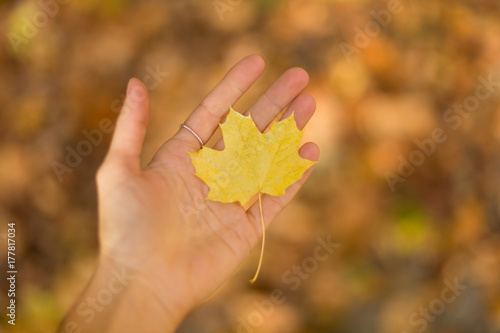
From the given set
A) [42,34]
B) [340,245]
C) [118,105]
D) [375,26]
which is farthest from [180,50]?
[340,245]

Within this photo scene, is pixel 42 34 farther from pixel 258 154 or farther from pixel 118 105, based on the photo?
pixel 258 154

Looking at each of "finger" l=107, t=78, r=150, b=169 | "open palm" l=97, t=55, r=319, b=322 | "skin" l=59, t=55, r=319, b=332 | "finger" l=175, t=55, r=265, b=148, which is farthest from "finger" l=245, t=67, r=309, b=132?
"finger" l=107, t=78, r=150, b=169

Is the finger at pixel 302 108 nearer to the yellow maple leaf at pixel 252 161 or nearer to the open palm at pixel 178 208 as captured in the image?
the open palm at pixel 178 208

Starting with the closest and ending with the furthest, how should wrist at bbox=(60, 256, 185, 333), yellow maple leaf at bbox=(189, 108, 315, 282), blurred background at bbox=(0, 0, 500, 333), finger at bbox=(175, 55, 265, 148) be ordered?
wrist at bbox=(60, 256, 185, 333) → yellow maple leaf at bbox=(189, 108, 315, 282) → finger at bbox=(175, 55, 265, 148) → blurred background at bbox=(0, 0, 500, 333)

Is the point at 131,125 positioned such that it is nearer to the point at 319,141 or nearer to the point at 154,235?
the point at 154,235

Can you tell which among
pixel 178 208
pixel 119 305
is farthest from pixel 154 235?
pixel 119 305

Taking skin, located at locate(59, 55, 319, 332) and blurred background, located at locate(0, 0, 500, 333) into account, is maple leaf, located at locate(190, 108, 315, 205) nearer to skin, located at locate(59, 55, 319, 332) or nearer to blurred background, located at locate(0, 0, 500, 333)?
skin, located at locate(59, 55, 319, 332)
